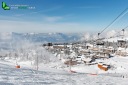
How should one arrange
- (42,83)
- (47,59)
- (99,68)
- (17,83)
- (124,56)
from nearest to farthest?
(17,83) → (42,83) → (99,68) → (124,56) → (47,59)

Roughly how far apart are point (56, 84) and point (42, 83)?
1932 mm

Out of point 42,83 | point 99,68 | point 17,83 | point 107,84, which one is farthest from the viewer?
point 99,68

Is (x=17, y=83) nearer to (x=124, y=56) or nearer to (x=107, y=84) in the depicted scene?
(x=107, y=84)

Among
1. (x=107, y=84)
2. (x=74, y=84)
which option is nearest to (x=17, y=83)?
(x=74, y=84)

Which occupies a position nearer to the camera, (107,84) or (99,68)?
(107,84)

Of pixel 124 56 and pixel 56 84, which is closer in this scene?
pixel 56 84

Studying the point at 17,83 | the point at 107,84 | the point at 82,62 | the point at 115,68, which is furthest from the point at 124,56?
the point at 17,83

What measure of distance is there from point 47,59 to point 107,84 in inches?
5416

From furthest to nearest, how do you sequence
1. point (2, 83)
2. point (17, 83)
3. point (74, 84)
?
1. point (74, 84)
2. point (17, 83)
3. point (2, 83)

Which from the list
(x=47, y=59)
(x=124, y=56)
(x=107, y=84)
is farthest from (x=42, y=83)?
(x=47, y=59)

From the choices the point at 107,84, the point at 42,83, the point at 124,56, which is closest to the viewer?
the point at 42,83

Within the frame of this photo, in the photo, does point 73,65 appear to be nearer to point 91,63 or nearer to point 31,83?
point 91,63

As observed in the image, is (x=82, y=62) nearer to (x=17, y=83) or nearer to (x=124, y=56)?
(x=124, y=56)

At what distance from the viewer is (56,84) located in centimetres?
3312
